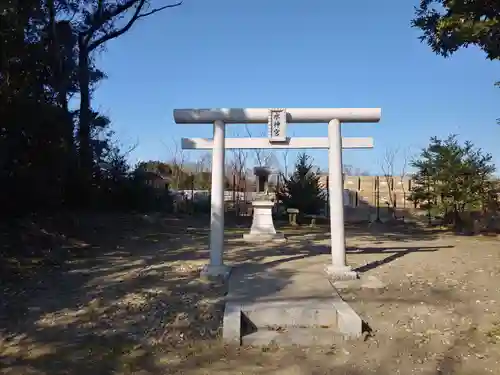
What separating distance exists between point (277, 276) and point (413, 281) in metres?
1.79

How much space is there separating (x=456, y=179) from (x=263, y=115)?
10.2 m

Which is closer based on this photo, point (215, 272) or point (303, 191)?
point (215, 272)

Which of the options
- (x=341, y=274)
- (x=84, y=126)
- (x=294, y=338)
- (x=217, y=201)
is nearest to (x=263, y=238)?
(x=217, y=201)

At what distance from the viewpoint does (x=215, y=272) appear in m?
6.48

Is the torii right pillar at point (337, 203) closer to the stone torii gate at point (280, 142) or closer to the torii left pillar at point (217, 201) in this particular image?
the stone torii gate at point (280, 142)

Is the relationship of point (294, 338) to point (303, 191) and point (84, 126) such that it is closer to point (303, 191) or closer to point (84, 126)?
point (84, 126)

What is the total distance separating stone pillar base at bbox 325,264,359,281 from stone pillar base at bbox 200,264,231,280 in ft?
4.56

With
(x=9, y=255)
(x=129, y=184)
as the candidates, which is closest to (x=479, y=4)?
(x=9, y=255)

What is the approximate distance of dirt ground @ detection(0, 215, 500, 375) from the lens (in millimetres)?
4078

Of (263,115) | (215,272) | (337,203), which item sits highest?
(263,115)

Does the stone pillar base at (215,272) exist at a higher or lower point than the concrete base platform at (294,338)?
higher

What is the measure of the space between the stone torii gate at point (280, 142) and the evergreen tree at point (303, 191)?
479 inches

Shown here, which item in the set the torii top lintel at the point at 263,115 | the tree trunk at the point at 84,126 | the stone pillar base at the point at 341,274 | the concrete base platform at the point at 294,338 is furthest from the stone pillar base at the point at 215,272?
the tree trunk at the point at 84,126

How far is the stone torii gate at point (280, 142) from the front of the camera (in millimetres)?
6578
